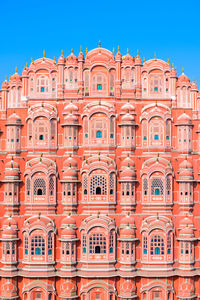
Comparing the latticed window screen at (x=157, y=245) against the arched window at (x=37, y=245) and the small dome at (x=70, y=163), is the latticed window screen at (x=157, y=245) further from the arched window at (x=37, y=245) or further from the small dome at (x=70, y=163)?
the arched window at (x=37, y=245)

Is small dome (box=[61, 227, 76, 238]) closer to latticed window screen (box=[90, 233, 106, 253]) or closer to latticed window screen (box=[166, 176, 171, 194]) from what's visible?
latticed window screen (box=[90, 233, 106, 253])

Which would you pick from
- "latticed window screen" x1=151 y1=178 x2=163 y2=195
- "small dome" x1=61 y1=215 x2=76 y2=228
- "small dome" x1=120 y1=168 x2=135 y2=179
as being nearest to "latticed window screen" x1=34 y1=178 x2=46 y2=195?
"small dome" x1=61 y1=215 x2=76 y2=228

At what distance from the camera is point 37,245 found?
4028cm

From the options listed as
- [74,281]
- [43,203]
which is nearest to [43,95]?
[43,203]

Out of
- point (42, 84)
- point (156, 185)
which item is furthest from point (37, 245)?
point (42, 84)

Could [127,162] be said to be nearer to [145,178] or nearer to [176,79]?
[145,178]

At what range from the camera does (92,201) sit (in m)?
40.8

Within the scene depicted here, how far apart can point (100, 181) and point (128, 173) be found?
2.96m

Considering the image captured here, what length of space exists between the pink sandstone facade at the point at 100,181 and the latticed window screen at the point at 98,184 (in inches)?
4.0

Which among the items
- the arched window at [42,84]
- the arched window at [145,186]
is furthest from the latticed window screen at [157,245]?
the arched window at [42,84]

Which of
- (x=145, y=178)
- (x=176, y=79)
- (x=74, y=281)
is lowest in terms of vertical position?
(x=74, y=281)

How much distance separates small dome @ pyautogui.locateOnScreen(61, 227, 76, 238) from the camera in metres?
39.9

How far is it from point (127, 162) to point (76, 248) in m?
10.1

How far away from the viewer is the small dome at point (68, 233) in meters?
39.9
